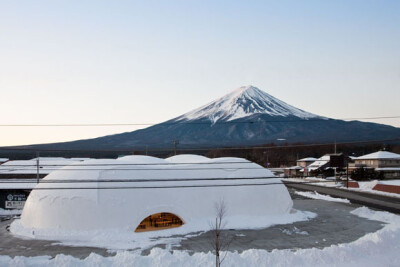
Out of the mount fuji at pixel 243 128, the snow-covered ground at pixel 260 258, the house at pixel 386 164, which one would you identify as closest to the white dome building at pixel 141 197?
the snow-covered ground at pixel 260 258

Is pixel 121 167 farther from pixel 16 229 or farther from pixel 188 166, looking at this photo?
pixel 16 229

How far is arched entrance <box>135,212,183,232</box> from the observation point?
2200 cm

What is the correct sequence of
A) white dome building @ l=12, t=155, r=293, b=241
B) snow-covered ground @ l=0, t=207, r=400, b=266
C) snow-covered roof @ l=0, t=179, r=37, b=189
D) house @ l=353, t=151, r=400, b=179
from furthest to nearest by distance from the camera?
1. house @ l=353, t=151, r=400, b=179
2. snow-covered roof @ l=0, t=179, r=37, b=189
3. white dome building @ l=12, t=155, r=293, b=241
4. snow-covered ground @ l=0, t=207, r=400, b=266

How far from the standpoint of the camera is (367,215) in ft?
88.3

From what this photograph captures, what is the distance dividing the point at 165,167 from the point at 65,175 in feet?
21.6

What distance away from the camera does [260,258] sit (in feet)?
52.0

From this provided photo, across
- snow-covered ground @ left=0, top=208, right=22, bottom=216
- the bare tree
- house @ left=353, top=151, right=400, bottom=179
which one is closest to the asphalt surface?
the bare tree

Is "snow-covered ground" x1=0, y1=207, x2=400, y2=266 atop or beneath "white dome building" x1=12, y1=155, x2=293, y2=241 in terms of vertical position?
beneath

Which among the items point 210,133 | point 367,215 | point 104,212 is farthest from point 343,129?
point 104,212

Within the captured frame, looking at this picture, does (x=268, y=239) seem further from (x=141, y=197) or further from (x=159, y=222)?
(x=141, y=197)

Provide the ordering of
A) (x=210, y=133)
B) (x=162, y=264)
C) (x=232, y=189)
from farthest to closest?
1. (x=210, y=133)
2. (x=232, y=189)
3. (x=162, y=264)

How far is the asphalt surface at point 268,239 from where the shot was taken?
18375 millimetres

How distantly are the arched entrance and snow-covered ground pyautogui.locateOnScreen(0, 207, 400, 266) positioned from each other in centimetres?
568

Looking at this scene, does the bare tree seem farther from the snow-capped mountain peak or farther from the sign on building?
the snow-capped mountain peak
